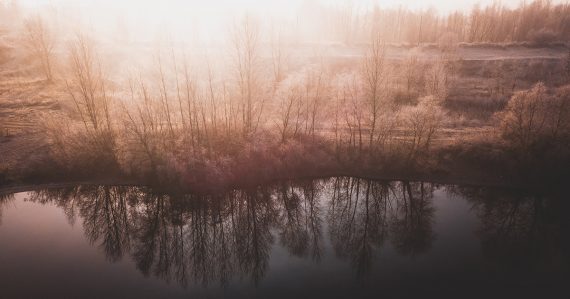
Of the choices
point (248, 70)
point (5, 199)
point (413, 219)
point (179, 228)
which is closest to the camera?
point (179, 228)

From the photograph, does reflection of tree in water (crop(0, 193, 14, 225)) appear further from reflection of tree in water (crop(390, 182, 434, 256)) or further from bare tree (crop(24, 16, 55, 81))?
reflection of tree in water (crop(390, 182, 434, 256))

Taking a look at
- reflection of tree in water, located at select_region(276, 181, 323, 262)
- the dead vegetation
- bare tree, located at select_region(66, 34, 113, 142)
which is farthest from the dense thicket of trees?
bare tree, located at select_region(66, 34, 113, 142)

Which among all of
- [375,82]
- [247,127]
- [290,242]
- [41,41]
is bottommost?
[290,242]

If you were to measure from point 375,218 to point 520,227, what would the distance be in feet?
40.9

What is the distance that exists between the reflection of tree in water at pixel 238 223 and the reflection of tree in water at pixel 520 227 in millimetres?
4876

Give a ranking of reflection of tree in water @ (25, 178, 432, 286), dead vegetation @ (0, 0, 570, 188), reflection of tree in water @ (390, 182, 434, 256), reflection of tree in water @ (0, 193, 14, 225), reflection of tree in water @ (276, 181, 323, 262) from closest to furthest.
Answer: reflection of tree in water @ (25, 178, 432, 286) < reflection of tree in water @ (276, 181, 323, 262) < reflection of tree in water @ (390, 182, 434, 256) < reflection of tree in water @ (0, 193, 14, 225) < dead vegetation @ (0, 0, 570, 188)

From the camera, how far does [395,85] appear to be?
54312 mm

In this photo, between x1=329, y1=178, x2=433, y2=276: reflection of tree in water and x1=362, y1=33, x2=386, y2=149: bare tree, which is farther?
x1=362, y1=33, x2=386, y2=149: bare tree

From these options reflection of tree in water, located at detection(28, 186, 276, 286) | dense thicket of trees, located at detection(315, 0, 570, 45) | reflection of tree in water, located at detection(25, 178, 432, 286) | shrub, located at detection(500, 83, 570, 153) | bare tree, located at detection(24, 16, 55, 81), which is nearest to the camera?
reflection of tree in water, located at detection(28, 186, 276, 286)

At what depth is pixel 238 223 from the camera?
1176 inches

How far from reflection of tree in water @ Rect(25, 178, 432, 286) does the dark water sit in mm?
123

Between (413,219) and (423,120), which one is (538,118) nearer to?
(423,120)

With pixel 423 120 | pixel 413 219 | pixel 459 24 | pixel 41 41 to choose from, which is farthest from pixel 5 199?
pixel 459 24

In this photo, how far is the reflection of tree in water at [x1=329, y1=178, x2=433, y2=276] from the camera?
26750 mm
